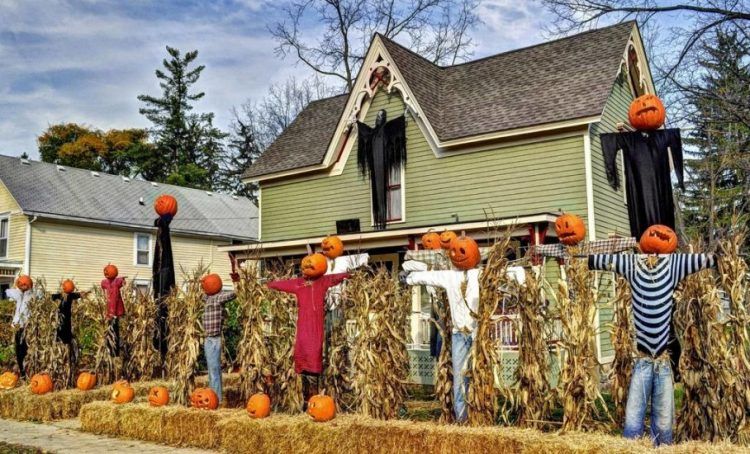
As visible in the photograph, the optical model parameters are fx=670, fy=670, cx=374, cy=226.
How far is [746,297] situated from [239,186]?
48583 mm

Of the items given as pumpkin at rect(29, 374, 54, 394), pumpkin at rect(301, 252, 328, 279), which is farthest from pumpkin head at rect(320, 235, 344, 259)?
pumpkin at rect(29, 374, 54, 394)

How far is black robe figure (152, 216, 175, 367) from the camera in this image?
10.5 m

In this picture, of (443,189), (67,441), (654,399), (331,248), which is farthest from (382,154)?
(654,399)

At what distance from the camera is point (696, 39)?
1527 cm

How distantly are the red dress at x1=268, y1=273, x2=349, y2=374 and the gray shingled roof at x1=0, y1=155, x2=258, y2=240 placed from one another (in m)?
20.9

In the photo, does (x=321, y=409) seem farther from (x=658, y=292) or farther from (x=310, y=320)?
(x=658, y=292)

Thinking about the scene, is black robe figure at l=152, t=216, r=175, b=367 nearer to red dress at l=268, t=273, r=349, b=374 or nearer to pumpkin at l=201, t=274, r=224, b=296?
pumpkin at l=201, t=274, r=224, b=296

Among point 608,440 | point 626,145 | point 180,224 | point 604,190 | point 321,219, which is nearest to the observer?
point 608,440

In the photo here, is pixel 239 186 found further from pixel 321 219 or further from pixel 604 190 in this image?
pixel 604 190

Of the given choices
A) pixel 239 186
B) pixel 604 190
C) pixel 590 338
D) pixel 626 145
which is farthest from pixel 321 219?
pixel 239 186

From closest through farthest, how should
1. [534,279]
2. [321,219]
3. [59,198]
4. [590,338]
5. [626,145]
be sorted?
[590,338], [534,279], [626,145], [321,219], [59,198]

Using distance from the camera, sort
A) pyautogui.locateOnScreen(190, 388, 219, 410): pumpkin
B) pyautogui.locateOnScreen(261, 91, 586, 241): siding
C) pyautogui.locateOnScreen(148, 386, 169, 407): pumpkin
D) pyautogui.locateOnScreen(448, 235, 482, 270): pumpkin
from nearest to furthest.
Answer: pyautogui.locateOnScreen(448, 235, 482, 270): pumpkin
pyautogui.locateOnScreen(190, 388, 219, 410): pumpkin
pyautogui.locateOnScreen(148, 386, 169, 407): pumpkin
pyautogui.locateOnScreen(261, 91, 586, 241): siding

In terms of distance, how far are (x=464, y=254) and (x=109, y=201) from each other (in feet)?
83.4

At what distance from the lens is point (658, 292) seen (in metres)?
5.82
